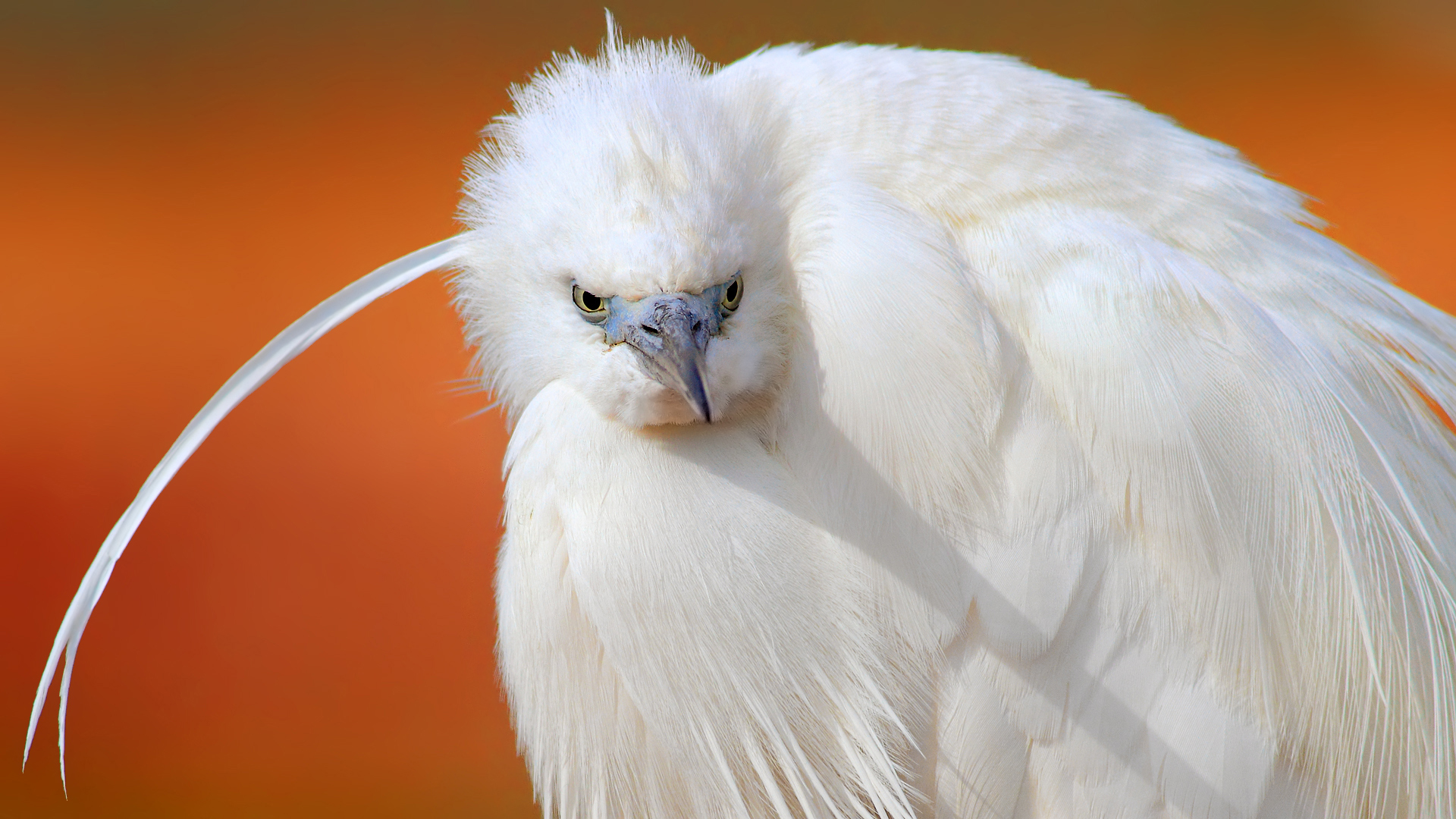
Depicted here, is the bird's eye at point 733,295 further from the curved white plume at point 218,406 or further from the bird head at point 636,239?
the curved white plume at point 218,406

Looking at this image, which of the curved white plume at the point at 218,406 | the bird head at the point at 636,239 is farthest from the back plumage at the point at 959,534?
the curved white plume at the point at 218,406

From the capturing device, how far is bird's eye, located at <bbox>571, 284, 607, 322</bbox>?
0.61 metres

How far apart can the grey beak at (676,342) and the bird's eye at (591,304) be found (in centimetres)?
3

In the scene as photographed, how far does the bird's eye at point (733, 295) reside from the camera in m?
0.61

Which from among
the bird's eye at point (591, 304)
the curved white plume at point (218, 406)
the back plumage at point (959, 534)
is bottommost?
the back plumage at point (959, 534)

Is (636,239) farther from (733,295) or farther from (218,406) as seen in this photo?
(218,406)

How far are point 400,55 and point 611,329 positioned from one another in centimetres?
170

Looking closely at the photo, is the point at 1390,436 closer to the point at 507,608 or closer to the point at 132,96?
the point at 507,608

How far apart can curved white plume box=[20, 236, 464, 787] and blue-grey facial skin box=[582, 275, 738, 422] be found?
223mm

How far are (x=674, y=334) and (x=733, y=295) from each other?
0.24 feet

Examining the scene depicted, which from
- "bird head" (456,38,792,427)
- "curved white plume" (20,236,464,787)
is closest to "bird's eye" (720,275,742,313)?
"bird head" (456,38,792,427)

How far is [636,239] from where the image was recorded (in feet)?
1.92

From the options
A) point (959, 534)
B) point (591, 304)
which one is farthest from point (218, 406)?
point (959, 534)

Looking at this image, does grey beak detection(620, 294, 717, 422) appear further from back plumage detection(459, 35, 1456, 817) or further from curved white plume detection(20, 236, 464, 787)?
curved white plume detection(20, 236, 464, 787)
